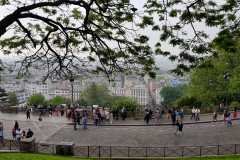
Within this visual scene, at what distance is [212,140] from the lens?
71.6 ft

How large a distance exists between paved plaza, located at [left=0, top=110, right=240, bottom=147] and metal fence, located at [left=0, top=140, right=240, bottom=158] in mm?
1924

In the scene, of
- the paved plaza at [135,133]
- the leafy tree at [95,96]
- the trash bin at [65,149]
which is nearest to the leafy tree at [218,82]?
the paved plaza at [135,133]

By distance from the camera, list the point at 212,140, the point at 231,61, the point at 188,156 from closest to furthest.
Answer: the point at 188,156 < the point at 212,140 < the point at 231,61

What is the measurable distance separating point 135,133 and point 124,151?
5.51m

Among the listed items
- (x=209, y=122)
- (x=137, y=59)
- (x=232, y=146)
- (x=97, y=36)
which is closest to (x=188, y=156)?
(x=232, y=146)

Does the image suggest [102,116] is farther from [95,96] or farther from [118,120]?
[95,96]

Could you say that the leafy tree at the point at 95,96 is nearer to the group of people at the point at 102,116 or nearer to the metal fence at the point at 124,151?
the group of people at the point at 102,116

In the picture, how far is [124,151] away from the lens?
19.2 metres

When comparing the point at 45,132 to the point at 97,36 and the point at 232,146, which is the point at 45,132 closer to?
the point at 232,146

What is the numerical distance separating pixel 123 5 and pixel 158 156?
31.3ft

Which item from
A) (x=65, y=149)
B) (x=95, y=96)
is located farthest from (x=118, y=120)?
(x=95, y=96)

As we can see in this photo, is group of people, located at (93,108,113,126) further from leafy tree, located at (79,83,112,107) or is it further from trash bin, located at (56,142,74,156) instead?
leafy tree, located at (79,83,112,107)

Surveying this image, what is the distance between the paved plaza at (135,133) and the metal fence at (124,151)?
1924 millimetres

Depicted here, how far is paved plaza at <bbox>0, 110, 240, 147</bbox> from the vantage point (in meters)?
21.9
